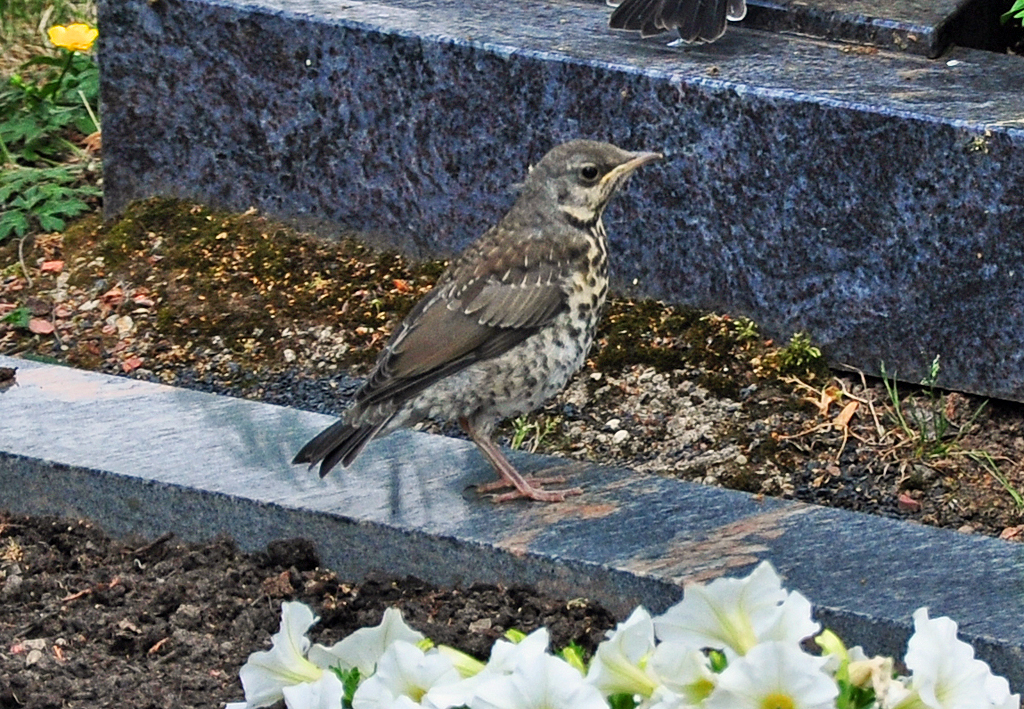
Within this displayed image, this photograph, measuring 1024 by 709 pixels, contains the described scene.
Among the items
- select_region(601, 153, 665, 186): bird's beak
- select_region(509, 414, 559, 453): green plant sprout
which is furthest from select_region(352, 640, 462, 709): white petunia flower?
select_region(509, 414, 559, 453): green plant sprout

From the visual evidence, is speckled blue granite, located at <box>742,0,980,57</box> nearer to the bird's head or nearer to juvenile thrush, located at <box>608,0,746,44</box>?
juvenile thrush, located at <box>608,0,746,44</box>

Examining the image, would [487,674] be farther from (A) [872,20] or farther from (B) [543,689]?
(A) [872,20]

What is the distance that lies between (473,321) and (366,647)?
173 centimetres

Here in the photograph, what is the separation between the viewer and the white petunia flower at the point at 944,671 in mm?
1906

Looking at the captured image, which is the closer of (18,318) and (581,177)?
(581,177)

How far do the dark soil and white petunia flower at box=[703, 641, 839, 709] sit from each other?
4.85 feet

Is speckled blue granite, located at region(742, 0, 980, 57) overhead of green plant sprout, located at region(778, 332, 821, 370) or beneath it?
overhead

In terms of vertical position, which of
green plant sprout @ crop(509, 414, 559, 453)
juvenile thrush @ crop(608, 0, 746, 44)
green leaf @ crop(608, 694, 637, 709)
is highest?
juvenile thrush @ crop(608, 0, 746, 44)

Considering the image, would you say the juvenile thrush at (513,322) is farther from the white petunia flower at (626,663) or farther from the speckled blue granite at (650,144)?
the white petunia flower at (626,663)

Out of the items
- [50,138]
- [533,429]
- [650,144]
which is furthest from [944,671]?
[50,138]

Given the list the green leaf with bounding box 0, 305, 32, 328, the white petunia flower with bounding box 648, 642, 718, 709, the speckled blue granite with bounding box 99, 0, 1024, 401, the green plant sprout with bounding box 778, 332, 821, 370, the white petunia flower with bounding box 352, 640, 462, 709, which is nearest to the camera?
the white petunia flower with bounding box 648, 642, 718, 709

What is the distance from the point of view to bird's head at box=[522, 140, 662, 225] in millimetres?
3967

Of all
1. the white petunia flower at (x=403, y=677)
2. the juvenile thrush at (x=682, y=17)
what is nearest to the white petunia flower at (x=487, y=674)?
the white petunia flower at (x=403, y=677)

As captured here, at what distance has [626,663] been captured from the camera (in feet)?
6.35
